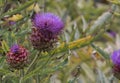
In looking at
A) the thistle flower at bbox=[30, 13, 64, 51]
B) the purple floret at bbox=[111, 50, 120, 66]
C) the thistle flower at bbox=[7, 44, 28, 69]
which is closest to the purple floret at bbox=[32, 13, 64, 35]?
the thistle flower at bbox=[30, 13, 64, 51]

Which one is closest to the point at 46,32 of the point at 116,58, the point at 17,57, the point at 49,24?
the point at 49,24

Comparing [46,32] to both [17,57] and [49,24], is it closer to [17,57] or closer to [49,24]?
[49,24]

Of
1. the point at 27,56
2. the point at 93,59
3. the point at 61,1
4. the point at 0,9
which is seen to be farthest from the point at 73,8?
the point at 27,56

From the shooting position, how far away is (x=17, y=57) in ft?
5.04

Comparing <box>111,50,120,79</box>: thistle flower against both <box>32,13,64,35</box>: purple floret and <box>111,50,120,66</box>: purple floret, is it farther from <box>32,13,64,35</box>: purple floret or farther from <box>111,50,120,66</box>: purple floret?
<box>32,13,64,35</box>: purple floret

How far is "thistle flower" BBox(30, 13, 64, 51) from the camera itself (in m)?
1.60

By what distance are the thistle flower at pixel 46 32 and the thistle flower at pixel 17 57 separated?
0.27 feet

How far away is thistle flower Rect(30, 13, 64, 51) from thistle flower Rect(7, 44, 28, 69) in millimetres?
81

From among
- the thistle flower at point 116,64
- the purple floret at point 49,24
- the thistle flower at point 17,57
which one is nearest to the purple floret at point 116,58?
the thistle flower at point 116,64

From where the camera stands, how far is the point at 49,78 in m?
1.70

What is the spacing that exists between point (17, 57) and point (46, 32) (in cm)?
15

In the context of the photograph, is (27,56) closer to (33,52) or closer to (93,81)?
(33,52)

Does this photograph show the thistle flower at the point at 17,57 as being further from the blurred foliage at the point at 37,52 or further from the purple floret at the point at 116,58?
the purple floret at the point at 116,58

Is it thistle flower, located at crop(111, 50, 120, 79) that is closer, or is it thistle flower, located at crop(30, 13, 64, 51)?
thistle flower, located at crop(30, 13, 64, 51)
